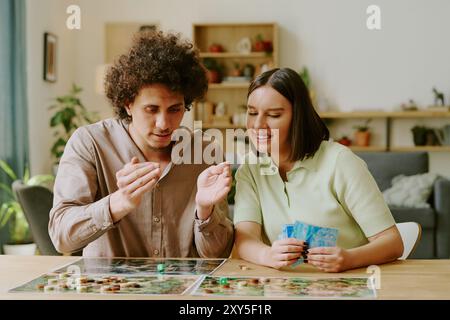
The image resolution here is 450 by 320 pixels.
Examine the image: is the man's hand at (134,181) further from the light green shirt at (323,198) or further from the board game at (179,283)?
the light green shirt at (323,198)

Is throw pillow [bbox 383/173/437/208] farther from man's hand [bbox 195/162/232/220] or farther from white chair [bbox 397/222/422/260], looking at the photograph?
man's hand [bbox 195/162/232/220]

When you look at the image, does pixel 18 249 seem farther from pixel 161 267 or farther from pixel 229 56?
pixel 161 267

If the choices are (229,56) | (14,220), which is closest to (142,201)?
(14,220)

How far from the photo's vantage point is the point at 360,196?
133 centimetres

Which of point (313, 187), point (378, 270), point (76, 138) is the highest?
point (76, 138)

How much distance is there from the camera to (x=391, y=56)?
226 inches

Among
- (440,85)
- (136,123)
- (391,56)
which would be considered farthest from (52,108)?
(136,123)

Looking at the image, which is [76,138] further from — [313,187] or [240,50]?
[240,50]

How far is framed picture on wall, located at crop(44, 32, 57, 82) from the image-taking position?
A: 4945 mm

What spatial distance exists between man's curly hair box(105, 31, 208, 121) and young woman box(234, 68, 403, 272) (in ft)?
0.57

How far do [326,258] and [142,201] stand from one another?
468 millimetres

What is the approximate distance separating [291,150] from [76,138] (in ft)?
1.64
